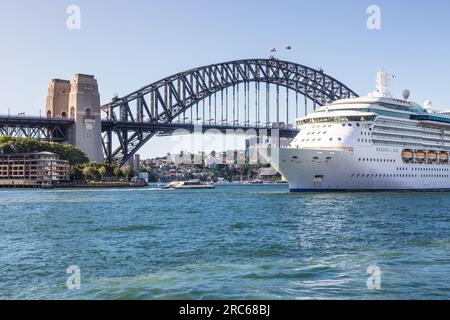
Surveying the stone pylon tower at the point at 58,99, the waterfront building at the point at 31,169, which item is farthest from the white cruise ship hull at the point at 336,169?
the stone pylon tower at the point at 58,99

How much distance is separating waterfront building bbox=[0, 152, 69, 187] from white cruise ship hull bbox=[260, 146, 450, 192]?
50.8 metres

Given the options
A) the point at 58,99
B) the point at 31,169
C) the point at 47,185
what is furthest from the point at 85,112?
the point at 47,185

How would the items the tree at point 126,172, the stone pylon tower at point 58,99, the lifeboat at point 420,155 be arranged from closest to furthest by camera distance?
1. the lifeboat at point 420,155
2. the tree at point 126,172
3. the stone pylon tower at point 58,99

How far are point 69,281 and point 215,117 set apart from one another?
101 metres

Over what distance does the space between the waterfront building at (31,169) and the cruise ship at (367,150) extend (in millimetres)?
50691

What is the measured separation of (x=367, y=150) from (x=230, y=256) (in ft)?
131

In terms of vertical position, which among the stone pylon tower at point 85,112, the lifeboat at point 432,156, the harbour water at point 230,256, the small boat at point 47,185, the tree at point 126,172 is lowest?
the harbour water at point 230,256

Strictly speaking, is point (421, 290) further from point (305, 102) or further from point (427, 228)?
point (305, 102)

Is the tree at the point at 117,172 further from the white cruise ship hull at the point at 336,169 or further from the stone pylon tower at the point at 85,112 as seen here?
the white cruise ship hull at the point at 336,169

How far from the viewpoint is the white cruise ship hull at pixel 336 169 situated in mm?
53344

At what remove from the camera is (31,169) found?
9962cm

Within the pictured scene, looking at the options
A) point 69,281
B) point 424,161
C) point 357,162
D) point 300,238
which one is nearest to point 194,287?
point 69,281
